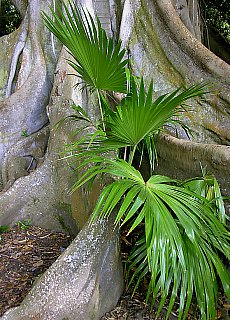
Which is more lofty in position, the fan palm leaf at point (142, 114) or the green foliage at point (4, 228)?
the fan palm leaf at point (142, 114)

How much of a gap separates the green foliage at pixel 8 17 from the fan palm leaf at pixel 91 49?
323 inches

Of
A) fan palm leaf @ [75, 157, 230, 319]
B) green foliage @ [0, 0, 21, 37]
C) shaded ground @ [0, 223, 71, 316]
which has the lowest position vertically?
shaded ground @ [0, 223, 71, 316]

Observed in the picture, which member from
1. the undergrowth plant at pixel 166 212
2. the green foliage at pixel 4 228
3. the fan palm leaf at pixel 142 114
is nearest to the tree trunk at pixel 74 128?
the green foliage at pixel 4 228

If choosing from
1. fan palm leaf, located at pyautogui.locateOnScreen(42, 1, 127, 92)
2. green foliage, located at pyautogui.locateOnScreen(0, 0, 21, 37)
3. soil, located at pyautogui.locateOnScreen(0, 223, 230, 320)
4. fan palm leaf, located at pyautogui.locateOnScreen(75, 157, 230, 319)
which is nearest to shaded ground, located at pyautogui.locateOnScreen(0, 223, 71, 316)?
soil, located at pyautogui.locateOnScreen(0, 223, 230, 320)

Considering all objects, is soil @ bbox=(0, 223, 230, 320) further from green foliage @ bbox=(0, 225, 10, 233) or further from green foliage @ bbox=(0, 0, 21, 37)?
green foliage @ bbox=(0, 0, 21, 37)

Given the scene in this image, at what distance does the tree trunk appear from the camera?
2719 millimetres

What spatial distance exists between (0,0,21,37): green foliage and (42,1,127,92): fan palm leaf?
821cm

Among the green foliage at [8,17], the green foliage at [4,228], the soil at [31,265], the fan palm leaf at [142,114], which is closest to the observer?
the fan palm leaf at [142,114]

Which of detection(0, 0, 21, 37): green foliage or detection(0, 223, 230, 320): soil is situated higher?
detection(0, 0, 21, 37): green foliage

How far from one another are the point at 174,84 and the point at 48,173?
174cm

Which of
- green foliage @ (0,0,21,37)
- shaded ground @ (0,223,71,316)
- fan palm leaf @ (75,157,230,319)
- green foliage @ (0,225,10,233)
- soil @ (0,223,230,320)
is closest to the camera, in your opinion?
fan palm leaf @ (75,157,230,319)

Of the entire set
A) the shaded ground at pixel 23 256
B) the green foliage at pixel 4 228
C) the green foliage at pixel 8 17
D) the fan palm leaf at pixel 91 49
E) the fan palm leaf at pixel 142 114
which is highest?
the green foliage at pixel 8 17

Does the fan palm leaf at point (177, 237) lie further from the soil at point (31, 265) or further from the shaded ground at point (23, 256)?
the shaded ground at point (23, 256)

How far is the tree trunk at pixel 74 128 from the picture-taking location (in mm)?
2719
